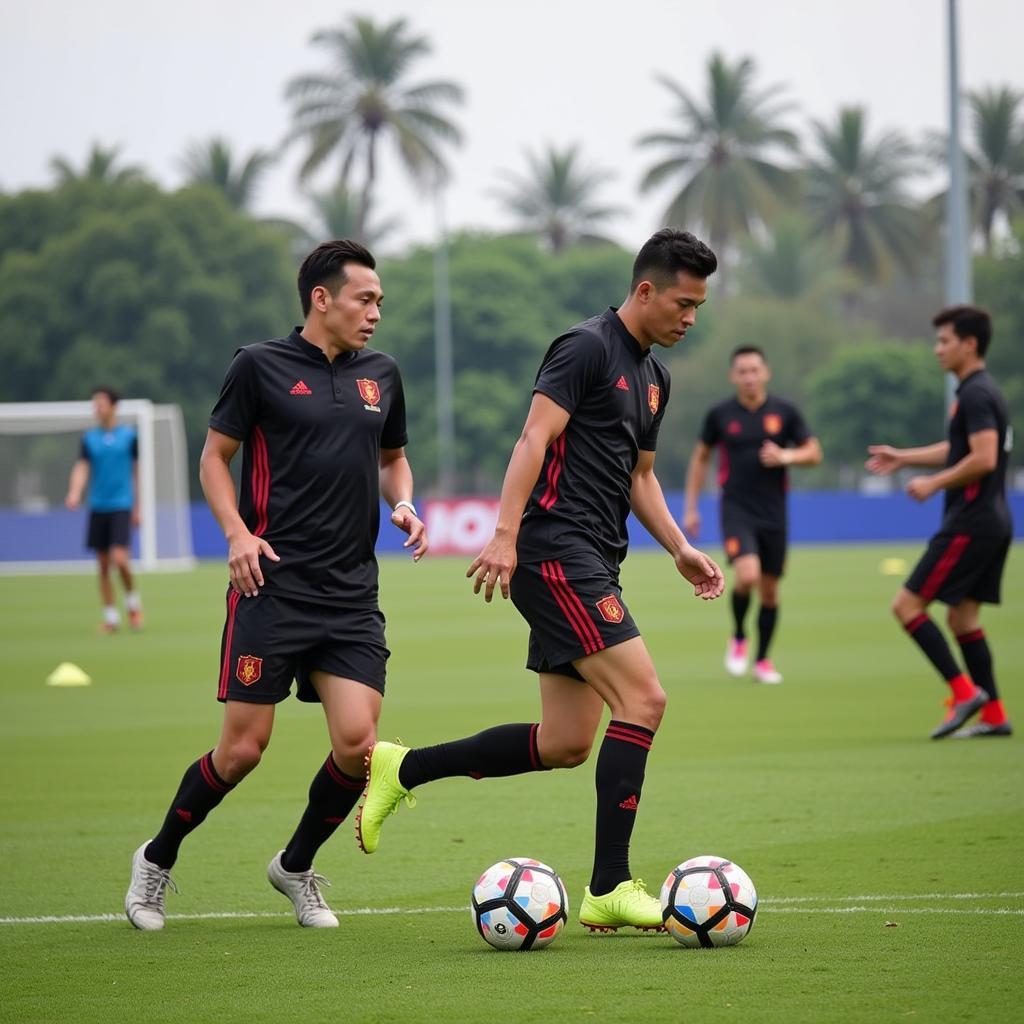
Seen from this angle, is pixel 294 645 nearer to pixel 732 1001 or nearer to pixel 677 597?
pixel 732 1001

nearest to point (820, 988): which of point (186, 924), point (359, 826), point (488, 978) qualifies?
point (488, 978)

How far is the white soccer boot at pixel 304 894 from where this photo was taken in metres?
6.18

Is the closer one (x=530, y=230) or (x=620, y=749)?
(x=620, y=749)

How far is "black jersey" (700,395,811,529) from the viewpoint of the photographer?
14078mm

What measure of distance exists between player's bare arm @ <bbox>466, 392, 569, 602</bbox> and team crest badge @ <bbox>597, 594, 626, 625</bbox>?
309 millimetres

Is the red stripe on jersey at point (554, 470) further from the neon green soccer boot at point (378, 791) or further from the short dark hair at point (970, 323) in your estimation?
the short dark hair at point (970, 323)

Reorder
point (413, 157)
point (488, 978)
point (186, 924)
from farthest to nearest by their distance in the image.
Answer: point (413, 157) → point (186, 924) → point (488, 978)

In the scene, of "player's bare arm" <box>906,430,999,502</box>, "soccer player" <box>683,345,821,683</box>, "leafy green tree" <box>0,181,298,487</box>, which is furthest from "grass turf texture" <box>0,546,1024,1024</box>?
"leafy green tree" <box>0,181,298,487</box>

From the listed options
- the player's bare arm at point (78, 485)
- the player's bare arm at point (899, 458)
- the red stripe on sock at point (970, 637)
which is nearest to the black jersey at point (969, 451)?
the player's bare arm at point (899, 458)

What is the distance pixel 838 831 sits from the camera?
789 centimetres

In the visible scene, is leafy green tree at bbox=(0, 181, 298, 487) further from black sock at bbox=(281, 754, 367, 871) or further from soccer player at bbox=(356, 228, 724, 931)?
soccer player at bbox=(356, 228, 724, 931)

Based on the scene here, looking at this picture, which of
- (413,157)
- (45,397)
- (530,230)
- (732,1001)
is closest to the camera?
(732,1001)

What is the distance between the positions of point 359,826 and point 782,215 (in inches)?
2823

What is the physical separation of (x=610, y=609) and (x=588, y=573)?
0.14m
